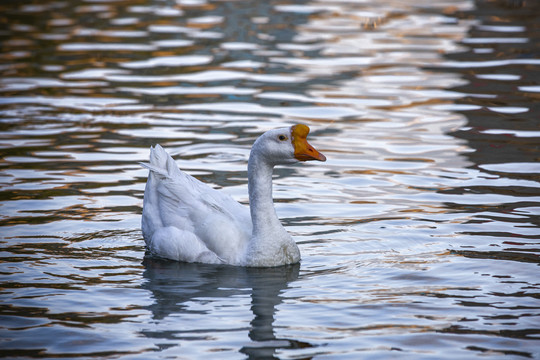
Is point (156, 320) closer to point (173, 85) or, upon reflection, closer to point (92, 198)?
point (92, 198)

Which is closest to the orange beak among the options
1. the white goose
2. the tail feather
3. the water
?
the white goose

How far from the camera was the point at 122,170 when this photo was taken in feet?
39.9

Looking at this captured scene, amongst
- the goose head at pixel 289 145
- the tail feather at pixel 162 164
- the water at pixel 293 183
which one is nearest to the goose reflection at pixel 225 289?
the water at pixel 293 183

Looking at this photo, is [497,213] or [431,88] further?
[431,88]

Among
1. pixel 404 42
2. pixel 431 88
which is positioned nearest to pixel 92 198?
pixel 431 88

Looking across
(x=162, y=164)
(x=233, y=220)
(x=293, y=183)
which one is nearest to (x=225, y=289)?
(x=233, y=220)

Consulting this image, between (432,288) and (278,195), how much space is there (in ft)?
12.0

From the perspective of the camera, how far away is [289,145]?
841cm

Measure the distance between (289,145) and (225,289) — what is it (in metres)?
1.56

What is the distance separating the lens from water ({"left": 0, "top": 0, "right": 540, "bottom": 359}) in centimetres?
700

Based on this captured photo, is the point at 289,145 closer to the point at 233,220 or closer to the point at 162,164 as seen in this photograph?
the point at 233,220

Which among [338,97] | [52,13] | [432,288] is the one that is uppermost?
[52,13]

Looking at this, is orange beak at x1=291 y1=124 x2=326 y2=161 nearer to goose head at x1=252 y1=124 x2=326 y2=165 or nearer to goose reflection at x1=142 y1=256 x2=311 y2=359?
goose head at x1=252 y1=124 x2=326 y2=165

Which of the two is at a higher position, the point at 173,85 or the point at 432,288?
the point at 173,85
